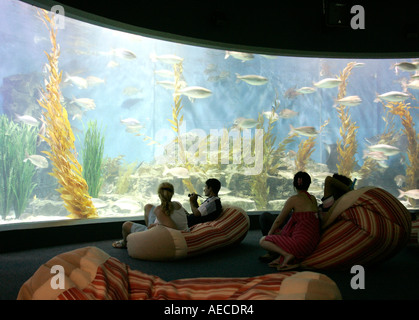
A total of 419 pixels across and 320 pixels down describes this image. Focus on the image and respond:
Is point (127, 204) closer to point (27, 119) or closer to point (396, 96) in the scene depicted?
point (27, 119)

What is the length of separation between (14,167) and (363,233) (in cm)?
606

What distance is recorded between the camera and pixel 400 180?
1101 centimetres

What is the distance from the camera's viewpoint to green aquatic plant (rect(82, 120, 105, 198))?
7152mm

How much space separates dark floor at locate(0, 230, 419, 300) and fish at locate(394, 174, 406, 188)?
21.3ft

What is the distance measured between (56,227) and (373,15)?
266 inches

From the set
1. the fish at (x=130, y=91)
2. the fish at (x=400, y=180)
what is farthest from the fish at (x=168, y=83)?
the fish at (x=400, y=180)

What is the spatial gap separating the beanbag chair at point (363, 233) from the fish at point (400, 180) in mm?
8072

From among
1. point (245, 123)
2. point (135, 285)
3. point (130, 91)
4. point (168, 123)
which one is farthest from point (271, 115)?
point (135, 285)

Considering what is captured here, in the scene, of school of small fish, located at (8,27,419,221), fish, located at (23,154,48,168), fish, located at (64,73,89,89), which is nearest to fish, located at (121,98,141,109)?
school of small fish, located at (8,27,419,221)

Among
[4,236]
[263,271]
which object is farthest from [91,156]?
[263,271]

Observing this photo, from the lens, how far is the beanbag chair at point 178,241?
416cm

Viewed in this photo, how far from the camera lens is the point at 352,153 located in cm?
984

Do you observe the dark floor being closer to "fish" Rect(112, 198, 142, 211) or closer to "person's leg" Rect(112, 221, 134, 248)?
"person's leg" Rect(112, 221, 134, 248)

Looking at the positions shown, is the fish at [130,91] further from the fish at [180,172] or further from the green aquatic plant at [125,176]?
the fish at [180,172]
